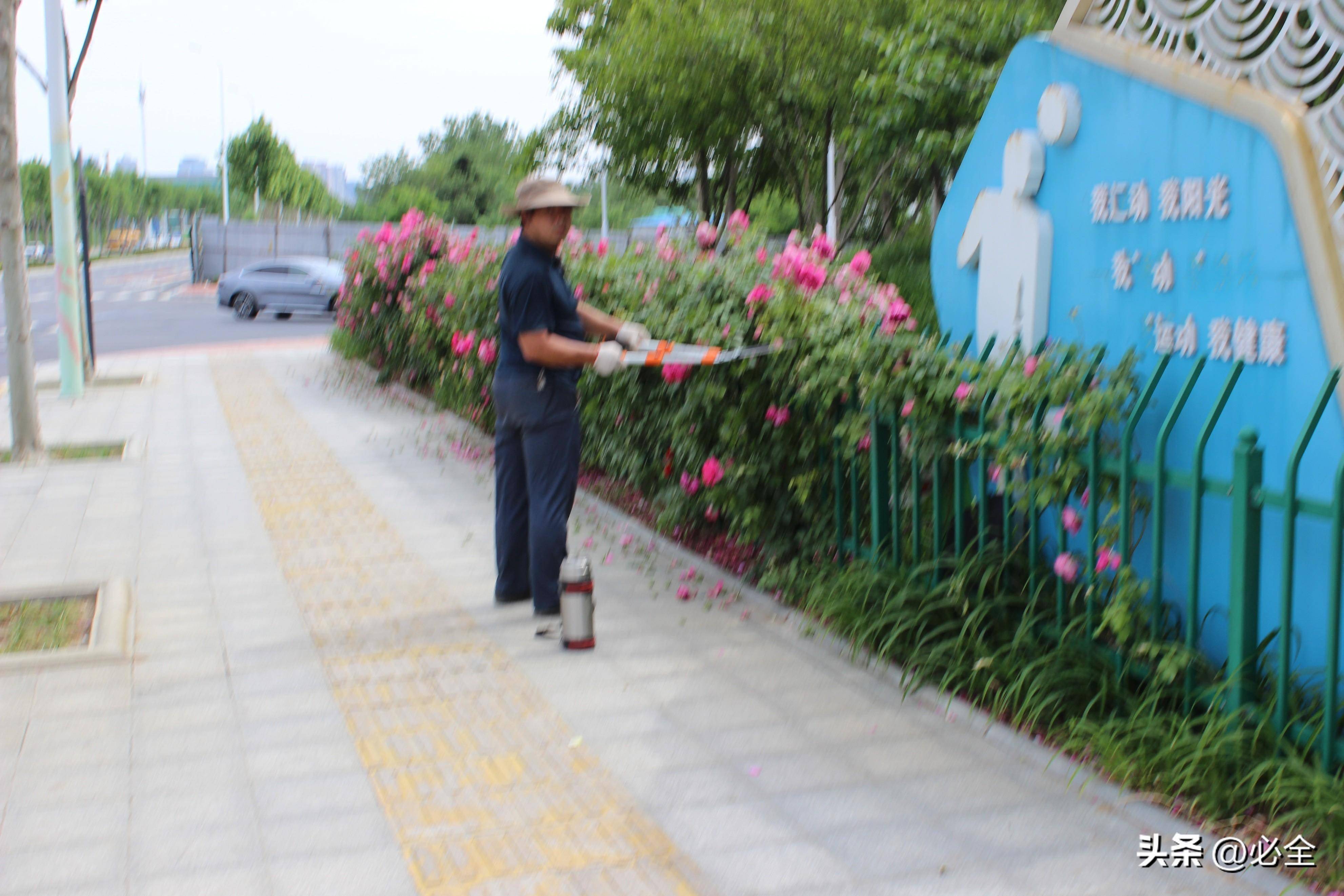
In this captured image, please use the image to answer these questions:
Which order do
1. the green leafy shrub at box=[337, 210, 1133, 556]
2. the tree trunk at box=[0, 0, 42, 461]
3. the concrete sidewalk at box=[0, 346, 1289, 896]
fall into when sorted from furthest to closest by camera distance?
the tree trunk at box=[0, 0, 42, 461]
the green leafy shrub at box=[337, 210, 1133, 556]
the concrete sidewalk at box=[0, 346, 1289, 896]

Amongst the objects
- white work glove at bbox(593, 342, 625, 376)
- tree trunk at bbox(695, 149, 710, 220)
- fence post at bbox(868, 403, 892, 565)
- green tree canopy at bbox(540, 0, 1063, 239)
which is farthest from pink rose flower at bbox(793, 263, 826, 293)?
tree trunk at bbox(695, 149, 710, 220)

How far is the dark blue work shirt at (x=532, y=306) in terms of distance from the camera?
209 inches

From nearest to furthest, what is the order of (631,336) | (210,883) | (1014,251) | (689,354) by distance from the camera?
(210,883)
(1014,251)
(689,354)
(631,336)

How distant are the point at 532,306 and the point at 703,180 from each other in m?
17.5

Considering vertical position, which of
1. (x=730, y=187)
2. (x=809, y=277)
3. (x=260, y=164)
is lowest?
(x=809, y=277)

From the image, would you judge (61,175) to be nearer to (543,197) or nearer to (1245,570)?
(543,197)

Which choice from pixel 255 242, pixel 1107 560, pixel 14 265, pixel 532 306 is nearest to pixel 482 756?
pixel 532 306

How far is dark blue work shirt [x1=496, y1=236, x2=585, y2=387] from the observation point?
5.32 metres

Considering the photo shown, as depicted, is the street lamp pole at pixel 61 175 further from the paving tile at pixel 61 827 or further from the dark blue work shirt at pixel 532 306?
→ the paving tile at pixel 61 827

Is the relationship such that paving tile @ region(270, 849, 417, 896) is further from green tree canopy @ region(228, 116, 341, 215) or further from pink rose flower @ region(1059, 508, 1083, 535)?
green tree canopy @ region(228, 116, 341, 215)

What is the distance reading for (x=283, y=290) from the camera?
29.3 m

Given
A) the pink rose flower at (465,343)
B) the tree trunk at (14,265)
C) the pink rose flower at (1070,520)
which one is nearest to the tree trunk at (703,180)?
the pink rose flower at (465,343)

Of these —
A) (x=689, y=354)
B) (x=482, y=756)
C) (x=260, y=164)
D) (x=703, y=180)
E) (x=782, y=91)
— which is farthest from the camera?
(x=260, y=164)

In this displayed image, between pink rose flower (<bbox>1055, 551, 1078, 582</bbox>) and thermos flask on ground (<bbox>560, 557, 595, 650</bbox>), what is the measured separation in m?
1.82
